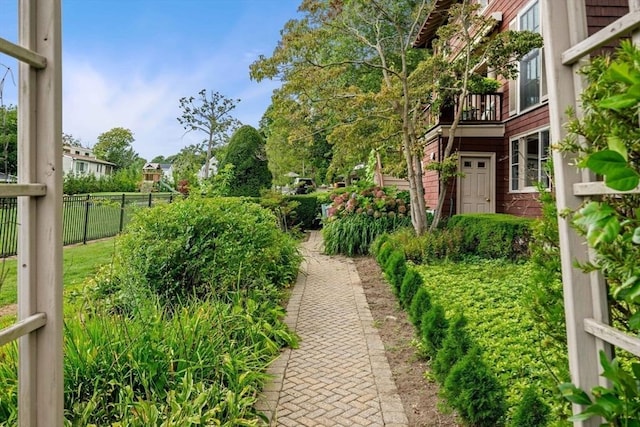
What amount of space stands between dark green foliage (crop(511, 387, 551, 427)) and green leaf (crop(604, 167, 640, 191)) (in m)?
1.57

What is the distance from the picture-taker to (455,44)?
1430 cm

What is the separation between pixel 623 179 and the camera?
96 centimetres

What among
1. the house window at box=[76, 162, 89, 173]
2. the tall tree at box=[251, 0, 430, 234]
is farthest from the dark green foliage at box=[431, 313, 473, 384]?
the house window at box=[76, 162, 89, 173]

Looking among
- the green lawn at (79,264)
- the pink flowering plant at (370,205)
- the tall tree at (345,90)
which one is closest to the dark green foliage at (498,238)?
the tall tree at (345,90)

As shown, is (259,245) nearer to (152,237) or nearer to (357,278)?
(152,237)

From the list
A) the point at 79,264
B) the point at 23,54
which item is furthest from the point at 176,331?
the point at 79,264

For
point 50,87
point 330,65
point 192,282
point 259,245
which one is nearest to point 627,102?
point 50,87

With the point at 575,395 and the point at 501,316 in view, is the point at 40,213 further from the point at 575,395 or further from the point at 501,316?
the point at 501,316

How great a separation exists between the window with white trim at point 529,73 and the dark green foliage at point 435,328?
7.95 m

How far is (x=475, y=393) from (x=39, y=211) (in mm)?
2413

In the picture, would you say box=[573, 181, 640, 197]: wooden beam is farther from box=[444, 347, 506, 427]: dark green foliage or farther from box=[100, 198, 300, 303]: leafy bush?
box=[100, 198, 300, 303]: leafy bush

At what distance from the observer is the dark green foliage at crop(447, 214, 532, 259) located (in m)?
7.89

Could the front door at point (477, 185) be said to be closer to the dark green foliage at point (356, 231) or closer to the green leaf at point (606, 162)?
the dark green foliage at point (356, 231)

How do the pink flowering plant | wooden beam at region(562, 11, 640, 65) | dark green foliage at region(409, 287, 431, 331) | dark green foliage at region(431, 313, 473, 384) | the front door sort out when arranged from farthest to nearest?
the front door → the pink flowering plant → dark green foliage at region(409, 287, 431, 331) → dark green foliage at region(431, 313, 473, 384) → wooden beam at region(562, 11, 640, 65)
